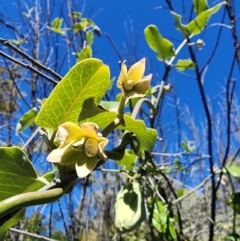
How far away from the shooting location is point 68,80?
0.28 meters

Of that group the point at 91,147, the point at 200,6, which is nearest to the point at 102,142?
the point at 91,147

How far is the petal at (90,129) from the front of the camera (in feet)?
0.84

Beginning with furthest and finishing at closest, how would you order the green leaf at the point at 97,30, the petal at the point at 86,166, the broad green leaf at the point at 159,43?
1. the green leaf at the point at 97,30
2. the broad green leaf at the point at 159,43
3. the petal at the point at 86,166

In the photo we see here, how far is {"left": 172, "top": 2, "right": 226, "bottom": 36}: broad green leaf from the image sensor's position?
699 mm

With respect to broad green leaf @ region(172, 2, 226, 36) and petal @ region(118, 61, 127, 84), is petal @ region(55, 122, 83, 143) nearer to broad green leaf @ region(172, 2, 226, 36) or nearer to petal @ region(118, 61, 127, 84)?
petal @ region(118, 61, 127, 84)

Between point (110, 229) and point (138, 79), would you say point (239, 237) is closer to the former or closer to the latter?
point (138, 79)

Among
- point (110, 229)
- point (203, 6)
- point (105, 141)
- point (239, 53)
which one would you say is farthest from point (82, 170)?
point (110, 229)

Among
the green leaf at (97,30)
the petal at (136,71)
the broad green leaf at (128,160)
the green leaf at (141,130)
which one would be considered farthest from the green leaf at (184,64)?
the green leaf at (97,30)

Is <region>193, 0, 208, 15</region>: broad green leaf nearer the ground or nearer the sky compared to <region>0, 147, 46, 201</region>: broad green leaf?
nearer the sky

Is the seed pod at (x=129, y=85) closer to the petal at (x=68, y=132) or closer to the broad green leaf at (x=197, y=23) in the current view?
the petal at (x=68, y=132)

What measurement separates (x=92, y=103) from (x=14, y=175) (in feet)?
0.26

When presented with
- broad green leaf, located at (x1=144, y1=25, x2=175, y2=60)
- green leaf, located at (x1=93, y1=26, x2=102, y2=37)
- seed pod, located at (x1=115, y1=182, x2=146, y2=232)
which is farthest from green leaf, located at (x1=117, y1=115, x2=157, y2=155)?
green leaf, located at (x1=93, y1=26, x2=102, y2=37)

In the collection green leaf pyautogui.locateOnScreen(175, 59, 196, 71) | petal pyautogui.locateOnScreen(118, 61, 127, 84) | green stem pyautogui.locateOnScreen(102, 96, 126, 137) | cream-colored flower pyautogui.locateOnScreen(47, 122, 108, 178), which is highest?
green leaf pyautogui.locateOnScreen(175, 59, 196, 71)

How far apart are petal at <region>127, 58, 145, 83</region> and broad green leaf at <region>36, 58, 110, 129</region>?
0.07 ft
